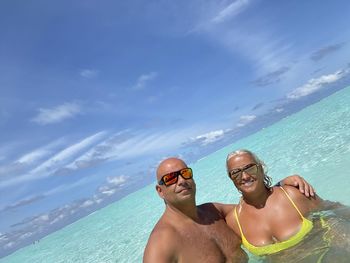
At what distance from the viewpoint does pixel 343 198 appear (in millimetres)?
6516

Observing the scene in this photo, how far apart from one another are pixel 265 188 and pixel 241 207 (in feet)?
1.00

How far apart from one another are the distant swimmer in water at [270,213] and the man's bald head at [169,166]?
46 cm

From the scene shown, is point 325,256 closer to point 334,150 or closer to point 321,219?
point 321,219

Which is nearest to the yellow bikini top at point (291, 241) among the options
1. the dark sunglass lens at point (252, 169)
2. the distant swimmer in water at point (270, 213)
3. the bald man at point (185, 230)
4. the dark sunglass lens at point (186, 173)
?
the distant swimmer in water at point (270, 213)

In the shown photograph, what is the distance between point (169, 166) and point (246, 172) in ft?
2.23

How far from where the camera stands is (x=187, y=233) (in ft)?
10.8

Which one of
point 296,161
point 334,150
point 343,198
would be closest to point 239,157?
point 343,198

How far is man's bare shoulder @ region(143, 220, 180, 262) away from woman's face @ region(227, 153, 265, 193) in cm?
72

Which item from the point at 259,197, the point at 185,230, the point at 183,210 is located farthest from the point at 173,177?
the point at 259,197

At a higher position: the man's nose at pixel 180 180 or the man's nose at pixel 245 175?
the man's nose at pixel 180 180

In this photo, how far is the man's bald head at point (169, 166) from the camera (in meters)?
3.32

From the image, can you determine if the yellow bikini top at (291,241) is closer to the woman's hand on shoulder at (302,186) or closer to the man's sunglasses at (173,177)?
the woman's hand on shoulder at (302,186)

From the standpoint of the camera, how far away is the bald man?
314cm

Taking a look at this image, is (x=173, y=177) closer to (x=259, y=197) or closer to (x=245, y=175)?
(x=245, y=175)
